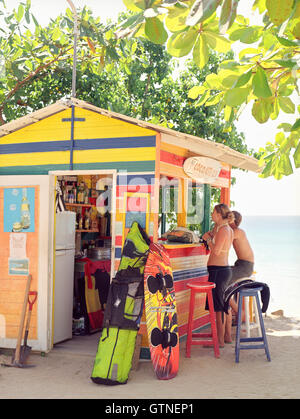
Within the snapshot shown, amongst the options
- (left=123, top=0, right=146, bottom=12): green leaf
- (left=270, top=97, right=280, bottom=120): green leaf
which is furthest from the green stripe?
(left=123, top=0, right=146, bottom=12): green leaf

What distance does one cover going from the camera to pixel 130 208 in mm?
6105

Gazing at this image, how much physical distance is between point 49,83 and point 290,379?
8.36 meters

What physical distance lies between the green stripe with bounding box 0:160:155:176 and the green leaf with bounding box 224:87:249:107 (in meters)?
3.99

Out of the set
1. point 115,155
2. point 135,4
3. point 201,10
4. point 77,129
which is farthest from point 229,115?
point 77,129

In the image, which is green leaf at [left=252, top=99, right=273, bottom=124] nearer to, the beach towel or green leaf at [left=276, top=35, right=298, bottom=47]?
green leaf at [left=276, top=35, right=298, bottom=47]

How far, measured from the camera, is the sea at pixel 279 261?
64.0ft

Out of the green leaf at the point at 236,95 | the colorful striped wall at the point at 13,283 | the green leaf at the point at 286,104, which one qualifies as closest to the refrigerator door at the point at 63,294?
the colorful striped wall at the point at 13,283

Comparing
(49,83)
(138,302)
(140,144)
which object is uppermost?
(49,83)

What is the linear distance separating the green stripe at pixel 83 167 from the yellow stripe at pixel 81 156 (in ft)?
0.13

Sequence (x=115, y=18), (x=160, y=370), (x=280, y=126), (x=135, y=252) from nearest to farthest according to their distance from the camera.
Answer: (x=280, y=126) < (x=160, y=370) < (x=135, y=252) < (x=115, y=18)

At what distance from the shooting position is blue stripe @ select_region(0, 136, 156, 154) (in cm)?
609

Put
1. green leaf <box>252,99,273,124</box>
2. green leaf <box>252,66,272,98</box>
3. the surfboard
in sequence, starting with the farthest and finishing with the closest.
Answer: the surfboard, green leaf <box>252,99,273,124</box>, green leaf <box>252,66,272,98</box>

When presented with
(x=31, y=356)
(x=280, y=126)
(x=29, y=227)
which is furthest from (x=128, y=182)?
(x=280, y=126)
